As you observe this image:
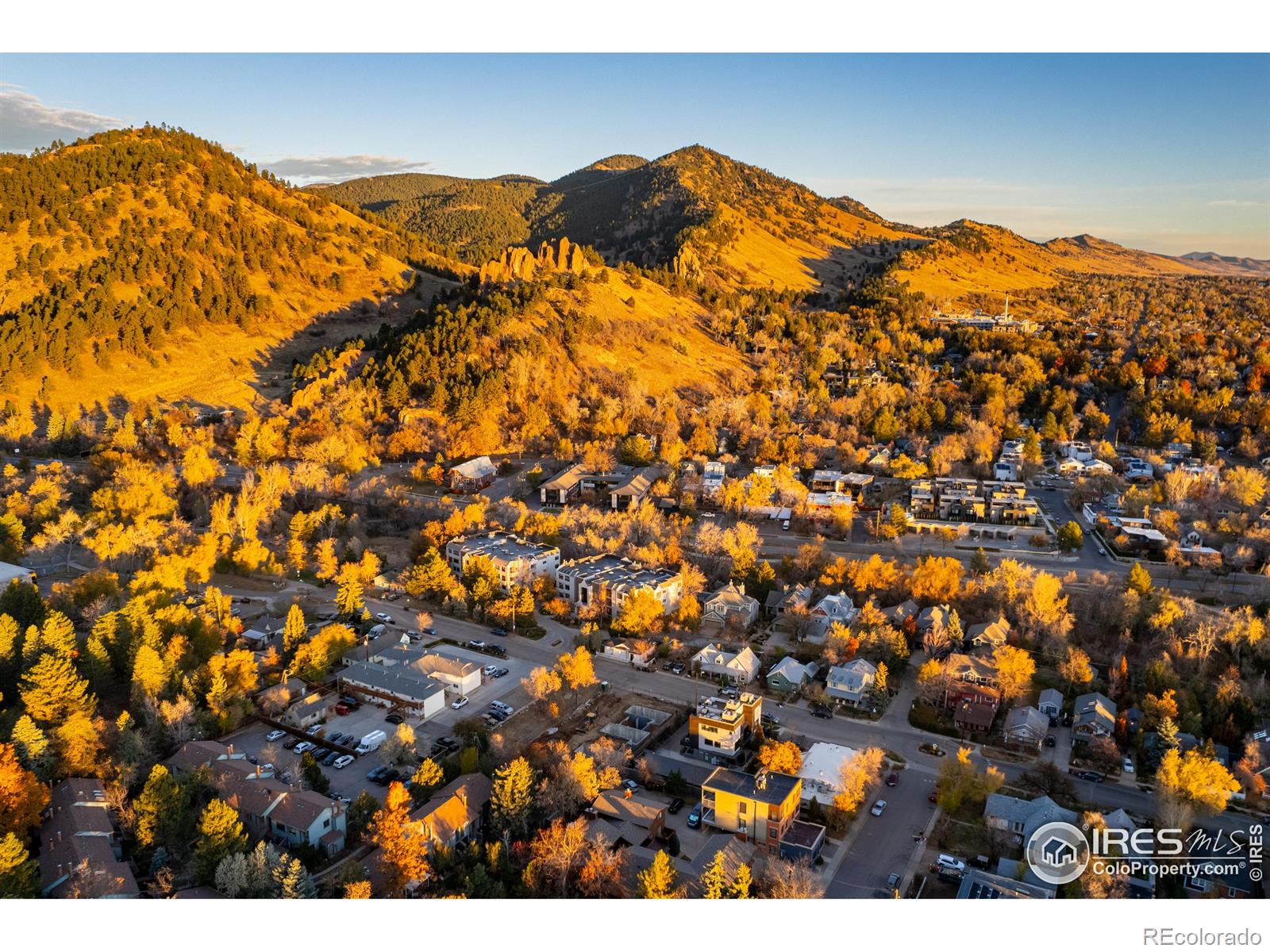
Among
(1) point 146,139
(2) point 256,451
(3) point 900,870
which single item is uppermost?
(1) point 146,139

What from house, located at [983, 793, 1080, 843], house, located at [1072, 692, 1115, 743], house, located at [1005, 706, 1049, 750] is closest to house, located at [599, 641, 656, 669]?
house, located at [1005, 706, 1049, 750]

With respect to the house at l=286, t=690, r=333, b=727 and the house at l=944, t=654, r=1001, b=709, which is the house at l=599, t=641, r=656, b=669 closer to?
the house at l=286, t=690, r=333, b=727

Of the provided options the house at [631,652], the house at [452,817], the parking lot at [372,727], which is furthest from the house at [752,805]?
the house at [631,652]

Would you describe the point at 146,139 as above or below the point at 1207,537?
above

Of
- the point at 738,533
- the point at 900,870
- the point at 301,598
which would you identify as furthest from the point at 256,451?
the point at 900,870

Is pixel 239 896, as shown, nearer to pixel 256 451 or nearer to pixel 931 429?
pixel 256 451

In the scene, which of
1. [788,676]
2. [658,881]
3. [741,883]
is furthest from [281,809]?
[788,676]

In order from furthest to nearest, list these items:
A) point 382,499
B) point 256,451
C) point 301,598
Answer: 1. point 256,451
2. point 382,499
3. point 301,598
